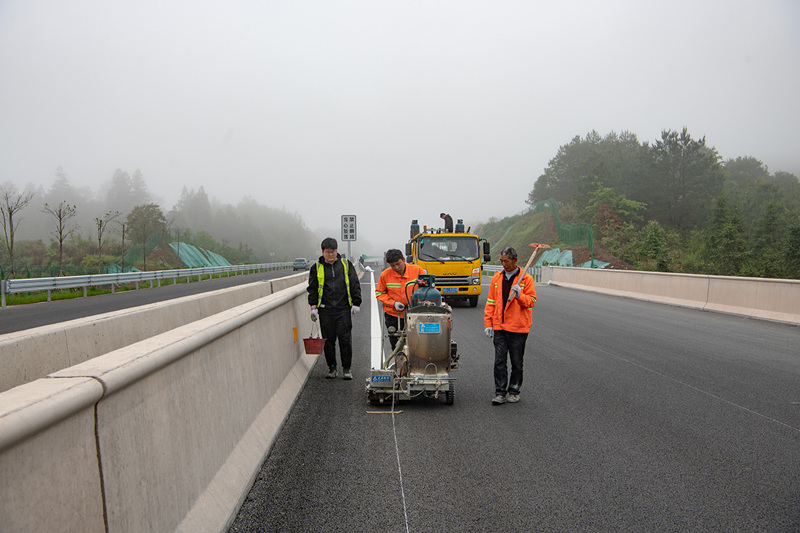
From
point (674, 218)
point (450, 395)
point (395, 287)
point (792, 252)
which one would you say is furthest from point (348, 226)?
point (674, 218)

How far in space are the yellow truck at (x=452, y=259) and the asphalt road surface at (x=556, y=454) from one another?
9803 millimetres

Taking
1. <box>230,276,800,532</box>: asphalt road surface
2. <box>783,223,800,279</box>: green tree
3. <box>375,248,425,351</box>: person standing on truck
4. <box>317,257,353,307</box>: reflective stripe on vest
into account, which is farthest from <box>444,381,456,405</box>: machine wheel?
<box>783,223,800,279</box>: green tree

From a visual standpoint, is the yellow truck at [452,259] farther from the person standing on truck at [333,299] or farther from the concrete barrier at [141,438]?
the concrete barrier at [141,438]

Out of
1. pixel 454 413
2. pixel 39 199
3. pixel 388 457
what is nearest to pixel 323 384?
pixel 454 413

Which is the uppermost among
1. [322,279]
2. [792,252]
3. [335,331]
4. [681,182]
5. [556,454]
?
[681,182]

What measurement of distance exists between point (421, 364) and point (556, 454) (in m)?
2.33

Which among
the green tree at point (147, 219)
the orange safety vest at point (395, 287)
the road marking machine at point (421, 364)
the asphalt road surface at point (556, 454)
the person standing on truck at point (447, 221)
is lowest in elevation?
the asphalt road surface at point (556, 454)

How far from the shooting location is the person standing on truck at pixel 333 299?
862 centimetres

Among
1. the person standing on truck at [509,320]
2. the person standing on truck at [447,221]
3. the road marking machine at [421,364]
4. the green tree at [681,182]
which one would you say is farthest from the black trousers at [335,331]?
the green tree at [681,182]

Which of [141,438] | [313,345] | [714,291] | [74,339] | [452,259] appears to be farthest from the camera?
[452,259]

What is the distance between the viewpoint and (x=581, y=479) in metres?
4.73

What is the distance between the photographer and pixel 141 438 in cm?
284

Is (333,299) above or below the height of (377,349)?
above

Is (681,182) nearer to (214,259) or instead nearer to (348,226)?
(348,226)
